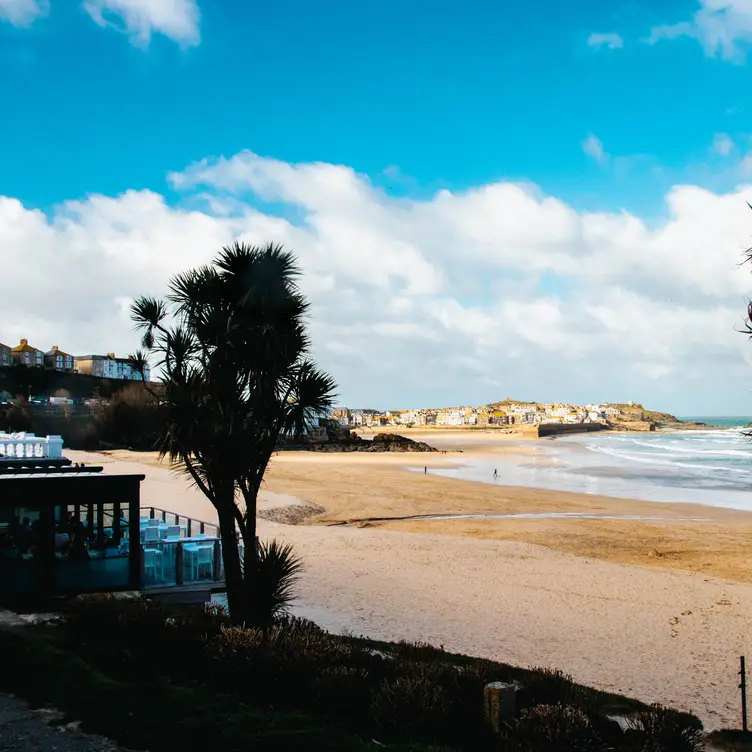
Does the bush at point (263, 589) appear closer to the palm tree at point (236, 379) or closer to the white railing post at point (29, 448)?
the palm tree at point (236, 379)

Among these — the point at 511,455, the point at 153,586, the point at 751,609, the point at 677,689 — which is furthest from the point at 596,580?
the point at 511,455

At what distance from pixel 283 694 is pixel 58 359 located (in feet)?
479

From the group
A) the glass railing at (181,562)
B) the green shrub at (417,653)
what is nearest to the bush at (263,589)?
the green shrub at (417,653)

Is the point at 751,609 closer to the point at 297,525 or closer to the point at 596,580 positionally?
the point at 596,580

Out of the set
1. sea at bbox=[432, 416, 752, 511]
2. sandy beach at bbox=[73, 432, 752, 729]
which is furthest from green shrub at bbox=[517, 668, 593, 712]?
sea at bbox=[432, 416, 752, 511]

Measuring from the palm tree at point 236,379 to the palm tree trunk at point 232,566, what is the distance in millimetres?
13

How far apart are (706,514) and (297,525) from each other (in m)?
16.0

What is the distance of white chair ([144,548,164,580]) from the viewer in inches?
458

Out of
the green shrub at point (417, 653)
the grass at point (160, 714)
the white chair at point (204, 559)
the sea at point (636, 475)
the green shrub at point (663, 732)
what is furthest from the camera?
the sea at point (636, 475)

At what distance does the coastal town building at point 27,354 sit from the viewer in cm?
13160

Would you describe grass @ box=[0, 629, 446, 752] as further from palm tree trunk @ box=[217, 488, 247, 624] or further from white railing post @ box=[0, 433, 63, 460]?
white railing post @ box=[0, 433, 63, 460]

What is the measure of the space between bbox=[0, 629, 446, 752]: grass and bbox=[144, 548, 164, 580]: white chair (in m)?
3.54

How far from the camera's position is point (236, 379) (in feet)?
32.7

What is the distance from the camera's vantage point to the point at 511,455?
70000 mm
